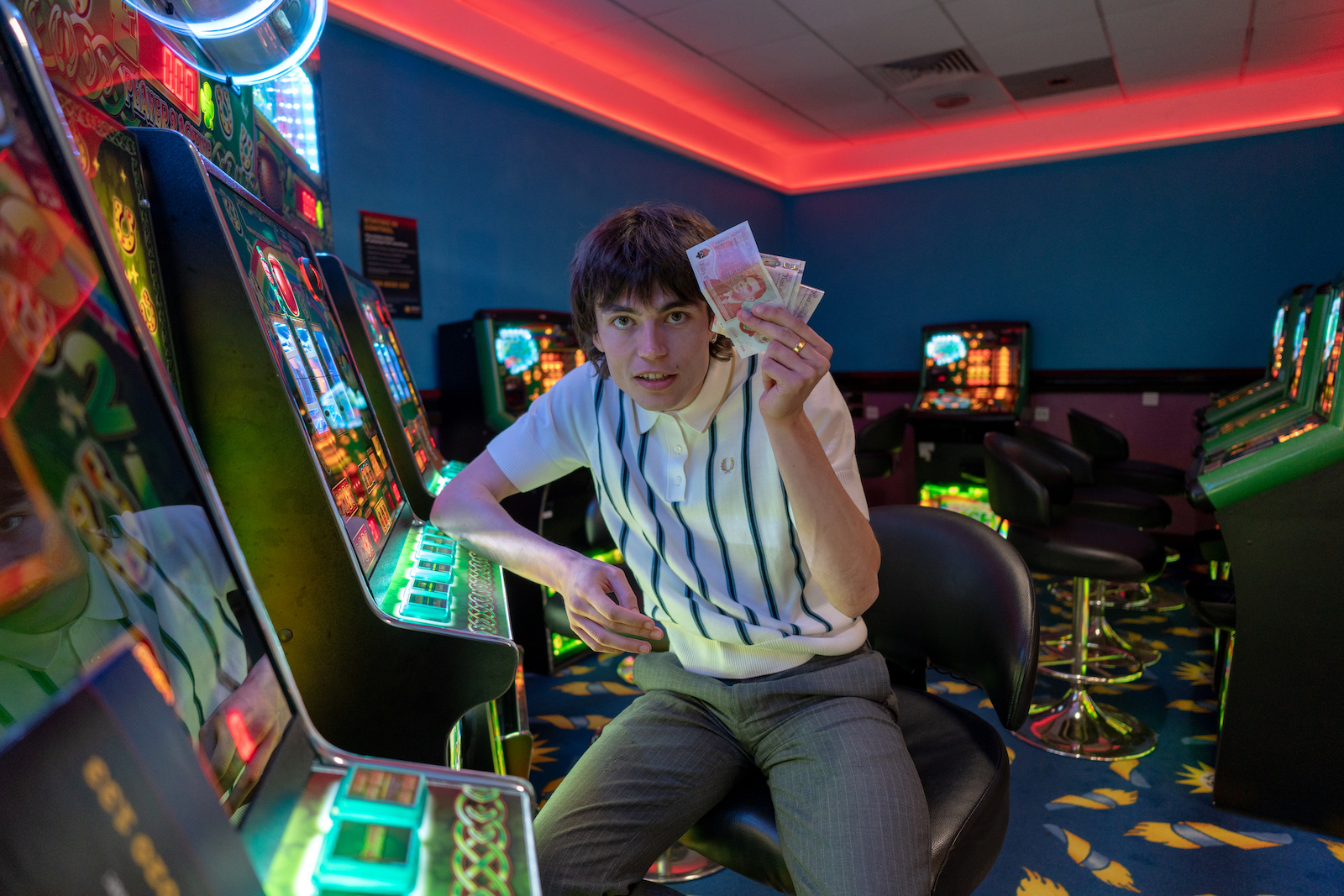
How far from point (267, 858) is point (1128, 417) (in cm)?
579

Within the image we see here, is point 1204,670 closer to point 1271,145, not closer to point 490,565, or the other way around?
point 490,565

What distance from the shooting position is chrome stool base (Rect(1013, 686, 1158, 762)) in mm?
2438

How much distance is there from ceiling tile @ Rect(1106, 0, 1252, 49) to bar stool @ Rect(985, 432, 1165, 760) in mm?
2427

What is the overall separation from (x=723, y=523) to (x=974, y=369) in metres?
4.66

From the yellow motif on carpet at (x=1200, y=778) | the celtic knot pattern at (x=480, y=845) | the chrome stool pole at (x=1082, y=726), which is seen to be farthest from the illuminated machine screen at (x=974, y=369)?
the celtic knot pattern at (x=480, y=845)

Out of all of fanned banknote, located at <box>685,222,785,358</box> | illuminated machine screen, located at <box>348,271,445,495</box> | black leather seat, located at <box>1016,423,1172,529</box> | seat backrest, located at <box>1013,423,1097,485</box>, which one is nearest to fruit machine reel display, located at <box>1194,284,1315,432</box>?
black leather seat, located at <box>1016,423,1172,529</box>

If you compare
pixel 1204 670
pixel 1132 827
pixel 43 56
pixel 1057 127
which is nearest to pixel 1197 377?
pixel 1057 127

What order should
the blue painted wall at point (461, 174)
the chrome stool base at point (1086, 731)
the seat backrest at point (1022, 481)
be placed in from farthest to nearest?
the blue painted wall at point (461, 174) < the seat backrest at point (1022, 481) < the chrome stool base at point (1086, 731)

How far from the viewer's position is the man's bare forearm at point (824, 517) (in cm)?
106

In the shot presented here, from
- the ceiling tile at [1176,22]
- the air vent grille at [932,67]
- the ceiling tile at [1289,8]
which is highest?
the air vent grille at [932,67]

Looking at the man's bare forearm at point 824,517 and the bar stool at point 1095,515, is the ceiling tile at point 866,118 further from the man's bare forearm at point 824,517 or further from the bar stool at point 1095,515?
the man's bare forearm at point 824,517

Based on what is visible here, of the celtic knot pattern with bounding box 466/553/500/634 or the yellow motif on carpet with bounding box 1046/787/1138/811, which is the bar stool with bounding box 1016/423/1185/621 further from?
the celtic knot pattern with bounding box 466/553/500/634

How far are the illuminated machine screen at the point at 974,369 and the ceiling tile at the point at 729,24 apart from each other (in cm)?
246

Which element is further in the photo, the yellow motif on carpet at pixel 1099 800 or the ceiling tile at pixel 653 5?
the ceiling tile at pixel 653 5
